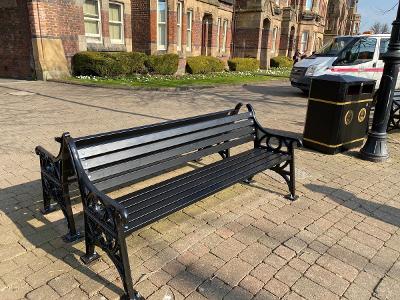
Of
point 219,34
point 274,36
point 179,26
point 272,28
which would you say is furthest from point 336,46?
point 274,36

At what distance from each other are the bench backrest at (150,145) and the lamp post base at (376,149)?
258 cm

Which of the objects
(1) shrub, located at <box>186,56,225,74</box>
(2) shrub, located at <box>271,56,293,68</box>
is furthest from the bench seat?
(2) shrub, located at <box>271,56,293,68</box>

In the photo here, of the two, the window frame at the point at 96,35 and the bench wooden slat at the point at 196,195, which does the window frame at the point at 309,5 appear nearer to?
the window frame at the point at 96,35

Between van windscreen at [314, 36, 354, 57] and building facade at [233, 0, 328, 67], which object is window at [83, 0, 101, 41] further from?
building facade at [233, 0, 328, 67]

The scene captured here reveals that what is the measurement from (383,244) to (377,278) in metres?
0.59

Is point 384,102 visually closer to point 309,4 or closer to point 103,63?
point 103,63

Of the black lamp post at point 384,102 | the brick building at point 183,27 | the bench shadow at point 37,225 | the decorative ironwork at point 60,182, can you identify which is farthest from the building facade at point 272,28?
the decorative ironwork at point 60,182

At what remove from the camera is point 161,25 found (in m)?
16.8

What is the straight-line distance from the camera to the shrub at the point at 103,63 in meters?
13.2

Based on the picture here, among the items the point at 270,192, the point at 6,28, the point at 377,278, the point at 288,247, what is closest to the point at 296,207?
the point at 270,192

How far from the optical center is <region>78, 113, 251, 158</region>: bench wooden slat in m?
2.70

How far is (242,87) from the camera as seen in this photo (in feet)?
48.6

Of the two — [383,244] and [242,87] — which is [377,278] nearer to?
[383,244]

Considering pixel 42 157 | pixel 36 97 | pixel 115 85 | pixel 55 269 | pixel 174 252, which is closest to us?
pixel 55 269
